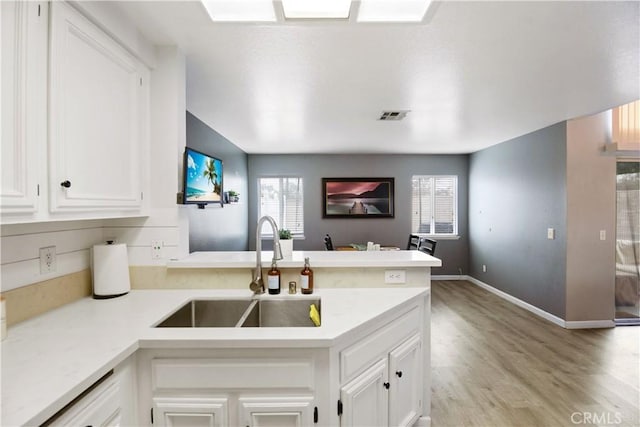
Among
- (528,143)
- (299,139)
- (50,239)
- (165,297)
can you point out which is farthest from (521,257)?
(50,239)

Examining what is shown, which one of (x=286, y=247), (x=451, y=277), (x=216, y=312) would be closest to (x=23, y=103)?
(x=216, y=312)

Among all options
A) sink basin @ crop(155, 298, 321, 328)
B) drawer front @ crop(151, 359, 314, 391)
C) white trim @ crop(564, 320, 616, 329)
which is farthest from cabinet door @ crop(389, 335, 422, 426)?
white trim @ crop(564, 320, 616, 329)

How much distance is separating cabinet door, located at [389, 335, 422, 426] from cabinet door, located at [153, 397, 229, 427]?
847mm

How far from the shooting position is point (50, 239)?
152cm

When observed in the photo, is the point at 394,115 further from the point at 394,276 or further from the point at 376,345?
the point at 376,345

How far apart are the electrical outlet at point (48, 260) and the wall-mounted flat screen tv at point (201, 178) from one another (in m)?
0.67

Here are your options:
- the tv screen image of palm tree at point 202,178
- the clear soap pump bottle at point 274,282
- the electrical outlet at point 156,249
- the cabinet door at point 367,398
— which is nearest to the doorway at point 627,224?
the cabinet door at point 367,398

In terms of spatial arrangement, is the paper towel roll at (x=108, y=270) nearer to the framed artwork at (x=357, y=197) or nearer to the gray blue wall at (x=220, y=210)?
the gray blue wall at (x=220, y=210)

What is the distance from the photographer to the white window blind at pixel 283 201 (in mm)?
6172

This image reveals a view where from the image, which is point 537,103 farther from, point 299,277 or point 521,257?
point 299,277

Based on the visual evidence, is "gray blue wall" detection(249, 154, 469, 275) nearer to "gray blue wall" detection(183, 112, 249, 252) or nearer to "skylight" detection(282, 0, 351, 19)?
"gray blue wall" detection(183, 112, 249, 252)

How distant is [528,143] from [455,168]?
183cm

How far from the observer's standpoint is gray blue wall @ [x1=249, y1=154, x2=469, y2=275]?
6070mm

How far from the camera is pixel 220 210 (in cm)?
436
